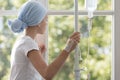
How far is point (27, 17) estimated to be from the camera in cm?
157

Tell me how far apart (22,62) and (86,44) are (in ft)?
2.33

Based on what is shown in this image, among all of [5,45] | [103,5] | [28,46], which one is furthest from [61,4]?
[28,46]

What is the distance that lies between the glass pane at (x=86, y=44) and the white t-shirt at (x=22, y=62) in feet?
1.63

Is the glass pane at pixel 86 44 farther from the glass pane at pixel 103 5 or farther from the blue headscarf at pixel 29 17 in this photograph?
the blue headscarf at pixel 29 17

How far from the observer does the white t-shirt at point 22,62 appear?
59.9 inches

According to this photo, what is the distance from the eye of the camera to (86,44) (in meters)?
2.09

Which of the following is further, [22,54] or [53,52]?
[53,52]

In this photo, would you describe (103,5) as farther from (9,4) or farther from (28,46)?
(28,46)

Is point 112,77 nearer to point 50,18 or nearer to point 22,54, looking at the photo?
point 50,18

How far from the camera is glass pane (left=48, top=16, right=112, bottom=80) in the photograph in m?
2.07

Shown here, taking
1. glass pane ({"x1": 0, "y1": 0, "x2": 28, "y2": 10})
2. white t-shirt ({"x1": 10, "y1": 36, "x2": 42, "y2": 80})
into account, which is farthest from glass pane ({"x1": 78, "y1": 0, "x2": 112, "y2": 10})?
white t-shirt ({"x1": 10, "y1": 36, "x2": 42, "y2": 80})

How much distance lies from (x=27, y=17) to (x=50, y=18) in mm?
492

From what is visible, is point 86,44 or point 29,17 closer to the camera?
point 29,17

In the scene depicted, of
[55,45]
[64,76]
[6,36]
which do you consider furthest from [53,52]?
[6,36]
